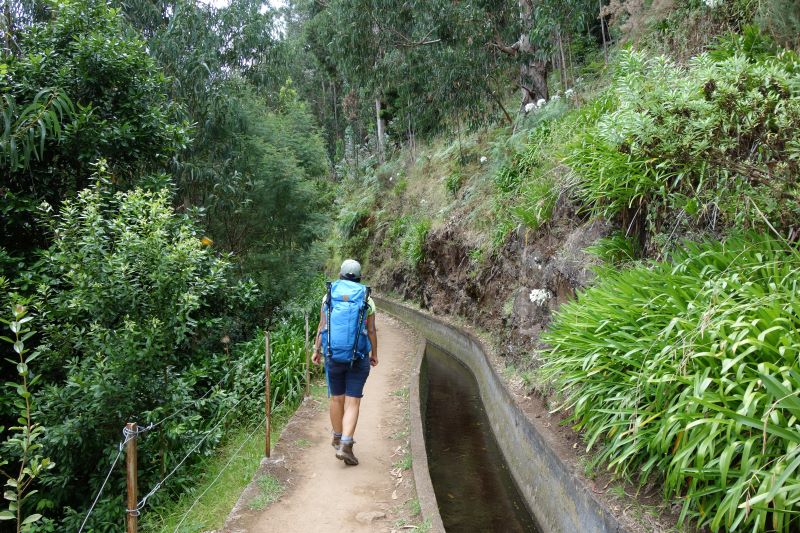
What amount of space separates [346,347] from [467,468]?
9.64 ft

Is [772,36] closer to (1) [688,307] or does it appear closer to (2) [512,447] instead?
(1) [688,307]

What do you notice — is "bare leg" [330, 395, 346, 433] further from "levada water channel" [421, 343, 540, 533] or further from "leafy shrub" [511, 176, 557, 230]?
"leafy shrub" [511, 176, 557, 230]

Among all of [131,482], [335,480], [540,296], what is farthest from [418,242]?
[131,482]

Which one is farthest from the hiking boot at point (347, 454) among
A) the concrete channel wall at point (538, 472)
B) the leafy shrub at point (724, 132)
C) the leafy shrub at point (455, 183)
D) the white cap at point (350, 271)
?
the leafy shrub at point (455, 183)

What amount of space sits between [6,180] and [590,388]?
6845mm

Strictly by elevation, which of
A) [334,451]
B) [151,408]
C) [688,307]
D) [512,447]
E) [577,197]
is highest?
[577,197]

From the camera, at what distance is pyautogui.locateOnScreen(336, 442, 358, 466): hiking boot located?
546 centimetres

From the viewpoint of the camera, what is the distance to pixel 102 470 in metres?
5.33

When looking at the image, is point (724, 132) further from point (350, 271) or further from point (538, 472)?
point (538, 472)

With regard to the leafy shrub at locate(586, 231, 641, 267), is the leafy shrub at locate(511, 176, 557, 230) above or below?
above

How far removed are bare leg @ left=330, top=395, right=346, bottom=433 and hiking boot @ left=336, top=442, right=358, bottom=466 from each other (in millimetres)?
200

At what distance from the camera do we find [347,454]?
18.0ft

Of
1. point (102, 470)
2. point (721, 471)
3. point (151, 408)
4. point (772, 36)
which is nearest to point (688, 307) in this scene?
point (721, 471)

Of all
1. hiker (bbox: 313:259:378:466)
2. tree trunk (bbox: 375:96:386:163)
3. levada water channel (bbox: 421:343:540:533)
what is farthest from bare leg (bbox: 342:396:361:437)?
tree trunk (bbox: 375:96:386:163)
